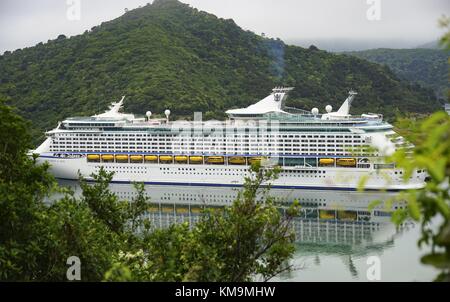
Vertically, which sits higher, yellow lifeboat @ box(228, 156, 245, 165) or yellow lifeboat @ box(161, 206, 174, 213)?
yellow lifeboat @ box(228, 156, 245, 165)

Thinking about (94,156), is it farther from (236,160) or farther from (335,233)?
(335,233)

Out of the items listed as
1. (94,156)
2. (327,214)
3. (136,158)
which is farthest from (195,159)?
(327,214)

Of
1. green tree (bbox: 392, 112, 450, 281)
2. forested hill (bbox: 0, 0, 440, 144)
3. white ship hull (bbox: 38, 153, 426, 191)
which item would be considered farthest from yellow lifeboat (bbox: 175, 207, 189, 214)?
green tree (bbox: 392, 112, 450, 281)

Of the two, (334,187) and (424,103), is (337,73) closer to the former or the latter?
(424,103)

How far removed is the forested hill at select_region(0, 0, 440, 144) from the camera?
44000 mm

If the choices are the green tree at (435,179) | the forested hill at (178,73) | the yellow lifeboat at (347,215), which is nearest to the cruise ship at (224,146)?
the yellow lifeboat at (347,215)

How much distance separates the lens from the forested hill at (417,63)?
207 ft

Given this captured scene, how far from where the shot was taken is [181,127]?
31109mm

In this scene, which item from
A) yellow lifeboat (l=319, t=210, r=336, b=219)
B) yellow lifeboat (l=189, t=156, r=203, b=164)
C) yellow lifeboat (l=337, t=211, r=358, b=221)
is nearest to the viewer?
yellow lifeboat (l=337, t=211, r=358, b=221)

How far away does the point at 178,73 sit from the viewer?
47688 mm

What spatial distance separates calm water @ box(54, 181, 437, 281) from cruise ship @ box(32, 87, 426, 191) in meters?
1.30

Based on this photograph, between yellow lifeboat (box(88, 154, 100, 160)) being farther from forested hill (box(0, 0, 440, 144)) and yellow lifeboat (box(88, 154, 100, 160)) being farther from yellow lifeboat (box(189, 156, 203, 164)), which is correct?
forested hill (box(0, 0, 440, 144))

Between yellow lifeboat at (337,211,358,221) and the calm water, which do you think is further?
yellow lifeboat at (337,211,358,221)

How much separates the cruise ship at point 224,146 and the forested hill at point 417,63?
3049cm
